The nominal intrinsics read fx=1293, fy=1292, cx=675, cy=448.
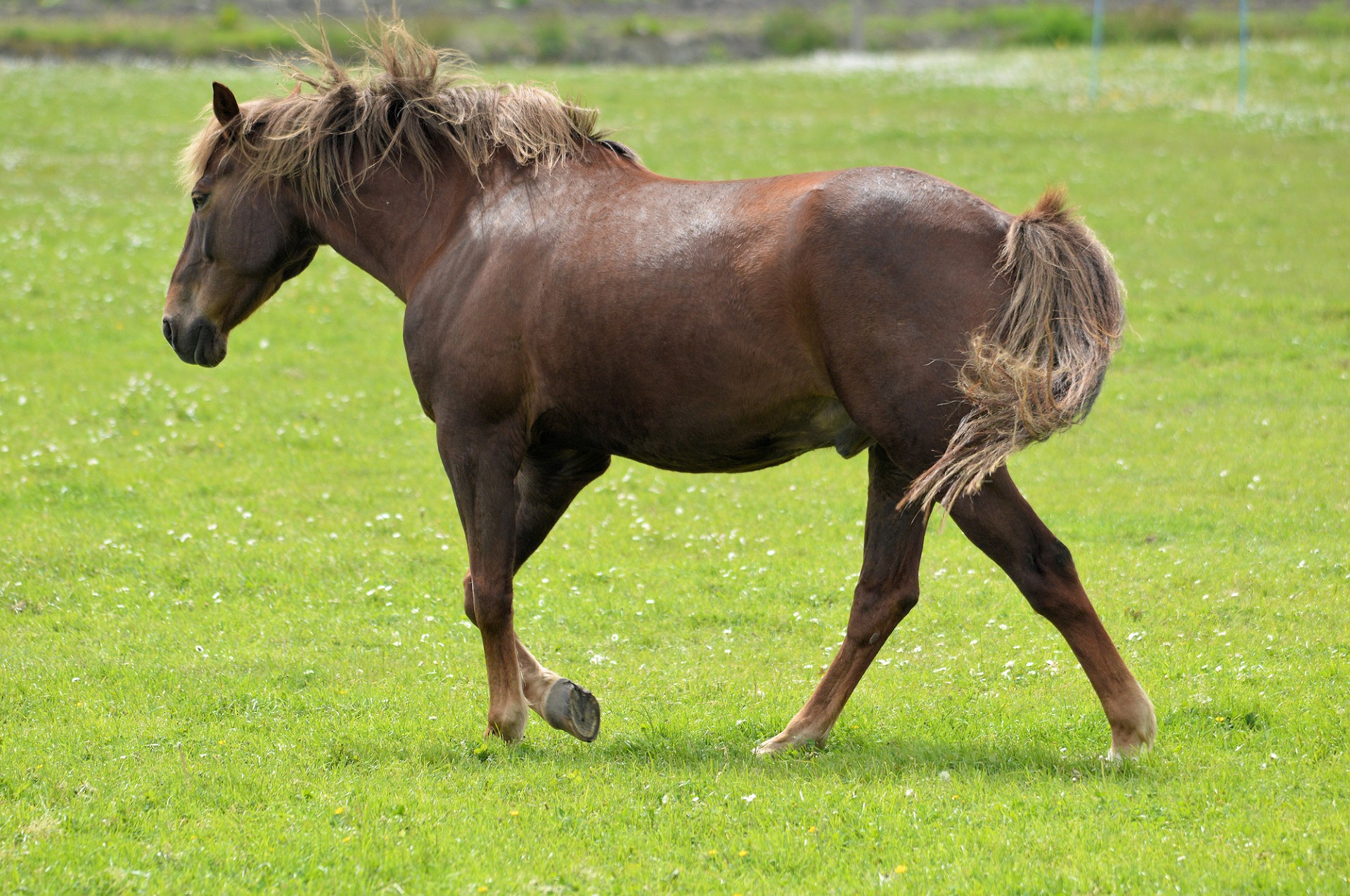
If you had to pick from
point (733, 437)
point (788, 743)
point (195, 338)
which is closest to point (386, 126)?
point (195, 338)

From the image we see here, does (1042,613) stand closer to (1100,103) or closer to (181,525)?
(181,525)

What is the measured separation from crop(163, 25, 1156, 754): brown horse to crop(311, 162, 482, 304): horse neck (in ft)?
0.04

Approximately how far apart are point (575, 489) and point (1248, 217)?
52.3 feet

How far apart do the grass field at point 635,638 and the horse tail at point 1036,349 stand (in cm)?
135

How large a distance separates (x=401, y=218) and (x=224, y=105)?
1.02m

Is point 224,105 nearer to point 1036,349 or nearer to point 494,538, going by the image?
point 494,538

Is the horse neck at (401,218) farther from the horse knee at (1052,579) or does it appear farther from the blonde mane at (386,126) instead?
the horse knee at (1052,579)

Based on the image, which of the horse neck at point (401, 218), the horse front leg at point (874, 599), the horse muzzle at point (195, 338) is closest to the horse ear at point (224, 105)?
the horse neck at point (401, 218)

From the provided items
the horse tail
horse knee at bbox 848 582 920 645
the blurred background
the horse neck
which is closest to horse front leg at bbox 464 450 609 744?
the horse neck

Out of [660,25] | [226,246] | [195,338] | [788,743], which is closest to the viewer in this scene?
[788,743]

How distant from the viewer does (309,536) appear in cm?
955

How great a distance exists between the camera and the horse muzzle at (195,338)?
6516 millimetres


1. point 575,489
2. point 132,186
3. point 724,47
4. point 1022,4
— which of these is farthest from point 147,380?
point 1022,4

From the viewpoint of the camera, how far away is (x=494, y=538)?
5809 millimetres
